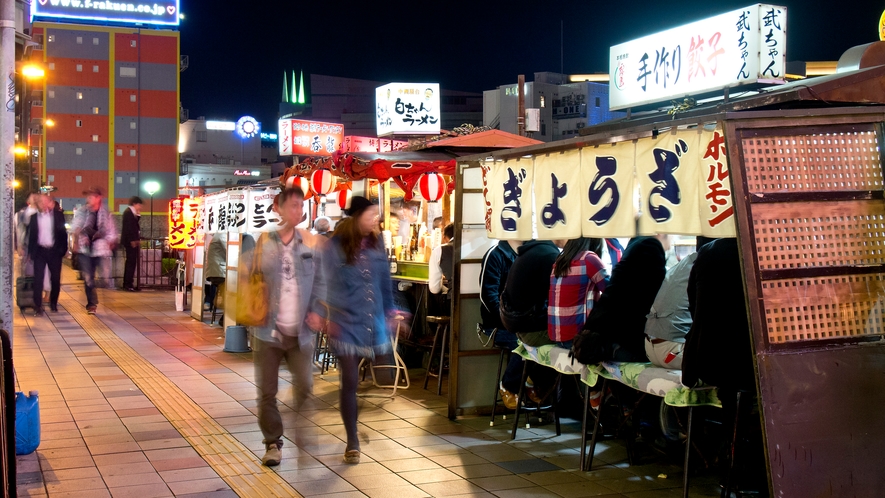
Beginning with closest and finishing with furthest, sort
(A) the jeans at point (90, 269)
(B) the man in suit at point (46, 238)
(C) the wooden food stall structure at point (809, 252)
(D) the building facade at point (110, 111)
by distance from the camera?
1. (C) the wooden food stall structure at point (809, 252)
2. (B) the man in suit at point (46, 238)
3. (A) the jeans at point (90, 269)
4. (D) the building facade at point (110, 111)

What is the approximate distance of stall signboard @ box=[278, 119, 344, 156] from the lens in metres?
28.2

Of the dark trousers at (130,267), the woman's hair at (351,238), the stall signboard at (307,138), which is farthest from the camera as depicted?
the stall signboard at (307,138)

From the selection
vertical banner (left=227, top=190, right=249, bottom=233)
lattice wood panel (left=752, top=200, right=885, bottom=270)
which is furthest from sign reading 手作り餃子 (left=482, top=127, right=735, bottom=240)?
vertical banner (left=227, top=190, right=249, bottom=233)

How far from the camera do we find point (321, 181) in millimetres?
13711

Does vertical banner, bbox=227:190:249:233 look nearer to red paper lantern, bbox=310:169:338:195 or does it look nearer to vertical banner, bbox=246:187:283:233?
vertical banner, bbox=246:187:283:233

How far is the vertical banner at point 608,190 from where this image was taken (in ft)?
20.7

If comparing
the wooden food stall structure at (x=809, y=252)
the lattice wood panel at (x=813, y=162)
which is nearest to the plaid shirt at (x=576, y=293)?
the wooden food stall structure at (x=809, y=252)

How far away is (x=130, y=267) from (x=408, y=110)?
30.9 feet

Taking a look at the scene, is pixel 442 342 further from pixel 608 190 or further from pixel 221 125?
pixel 221 125

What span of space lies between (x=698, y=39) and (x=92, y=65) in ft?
226

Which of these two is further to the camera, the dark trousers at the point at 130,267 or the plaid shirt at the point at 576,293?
the dark trousers at the point at 130,267

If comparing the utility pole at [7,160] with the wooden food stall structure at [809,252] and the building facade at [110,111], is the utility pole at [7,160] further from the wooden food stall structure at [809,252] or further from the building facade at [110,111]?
the building facade at [110,111]

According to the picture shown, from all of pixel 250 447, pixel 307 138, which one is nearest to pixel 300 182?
pixel 250 447

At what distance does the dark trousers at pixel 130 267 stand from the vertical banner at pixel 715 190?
1984 centimetres
